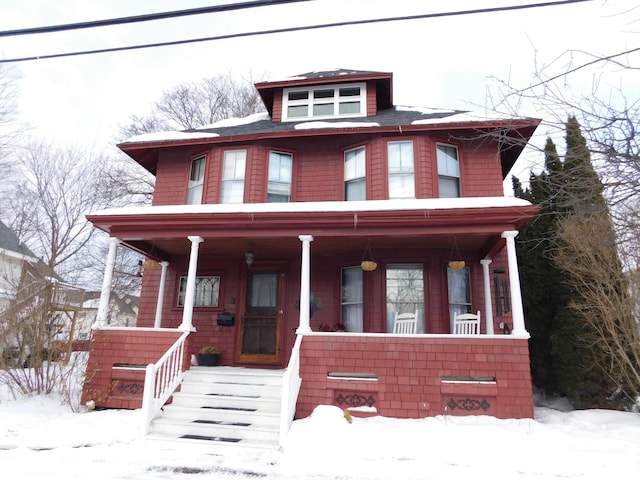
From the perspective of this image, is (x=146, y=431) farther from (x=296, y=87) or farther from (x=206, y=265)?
(x=296, y=87)

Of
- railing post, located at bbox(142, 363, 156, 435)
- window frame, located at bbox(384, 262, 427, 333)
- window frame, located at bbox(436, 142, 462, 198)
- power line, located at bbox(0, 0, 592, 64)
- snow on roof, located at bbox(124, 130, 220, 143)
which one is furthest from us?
snow on roof, located at bbox(124, 130, 220, 143)

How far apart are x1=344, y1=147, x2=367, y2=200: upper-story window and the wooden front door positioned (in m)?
2.39

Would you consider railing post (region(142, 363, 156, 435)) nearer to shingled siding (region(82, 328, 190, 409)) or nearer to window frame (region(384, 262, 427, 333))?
shingled siding (region(82, 328, 190, 409))

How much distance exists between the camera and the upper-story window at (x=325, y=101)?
10.0 m

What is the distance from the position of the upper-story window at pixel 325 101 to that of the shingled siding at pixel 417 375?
5.87 meters

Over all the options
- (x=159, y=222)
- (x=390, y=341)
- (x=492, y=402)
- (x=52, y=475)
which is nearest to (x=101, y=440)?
(x=52, y=475)

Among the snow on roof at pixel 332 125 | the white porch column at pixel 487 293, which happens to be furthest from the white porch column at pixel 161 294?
the white porch column at pixel 487 293

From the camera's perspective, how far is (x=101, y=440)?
5.07 metres

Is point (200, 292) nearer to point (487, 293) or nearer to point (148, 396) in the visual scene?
point (148, 396)

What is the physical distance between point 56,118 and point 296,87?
17.0 meters

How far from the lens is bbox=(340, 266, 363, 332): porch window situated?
26.9 feet

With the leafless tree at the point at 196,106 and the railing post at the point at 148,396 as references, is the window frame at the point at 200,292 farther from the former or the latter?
the leafless tree at the point at 196,106

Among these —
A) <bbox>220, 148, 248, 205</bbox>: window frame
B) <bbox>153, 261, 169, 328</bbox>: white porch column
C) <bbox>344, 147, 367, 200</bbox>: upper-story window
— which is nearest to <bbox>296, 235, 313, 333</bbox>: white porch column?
<bbox>344, 147, 367, 200</bbox>: upper-story window

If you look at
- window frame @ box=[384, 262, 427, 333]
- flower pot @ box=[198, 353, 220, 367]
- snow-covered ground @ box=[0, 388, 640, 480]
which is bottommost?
snow-covered ground @ box=[0, 388, 640, 480]
